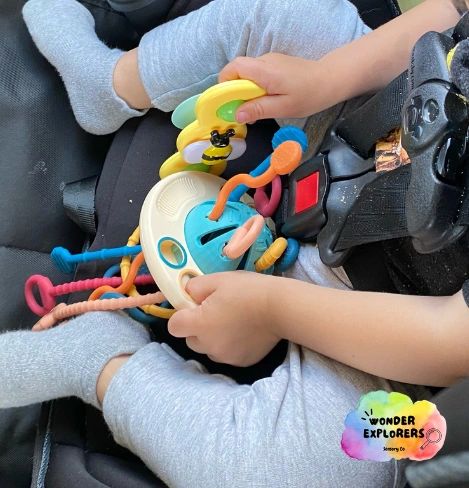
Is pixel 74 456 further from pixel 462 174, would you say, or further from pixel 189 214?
pixel 462 174

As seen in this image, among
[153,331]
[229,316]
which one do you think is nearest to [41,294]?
[153,331]

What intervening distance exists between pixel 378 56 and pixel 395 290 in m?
0.24

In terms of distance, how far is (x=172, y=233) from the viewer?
701mm

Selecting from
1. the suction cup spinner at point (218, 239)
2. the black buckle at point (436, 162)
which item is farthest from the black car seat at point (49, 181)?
the black buckle at point (436, 162)

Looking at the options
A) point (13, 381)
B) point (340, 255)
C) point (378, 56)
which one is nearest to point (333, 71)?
point (378, 56)

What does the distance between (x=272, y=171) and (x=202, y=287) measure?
5.5 inches

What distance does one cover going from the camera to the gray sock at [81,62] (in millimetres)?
795

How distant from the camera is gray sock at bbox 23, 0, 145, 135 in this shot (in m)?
0.79

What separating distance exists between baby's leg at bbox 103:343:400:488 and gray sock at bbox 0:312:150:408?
1.1 inches

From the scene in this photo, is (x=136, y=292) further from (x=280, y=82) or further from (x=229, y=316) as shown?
(x=280, y=82)

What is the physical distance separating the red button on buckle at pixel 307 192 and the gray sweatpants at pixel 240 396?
97 mm

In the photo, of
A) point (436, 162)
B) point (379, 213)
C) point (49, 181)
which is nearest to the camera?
point (436, 162)

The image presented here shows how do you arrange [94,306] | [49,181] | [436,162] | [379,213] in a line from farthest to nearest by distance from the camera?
[49,181], [94,306], [379,213], [436,162]

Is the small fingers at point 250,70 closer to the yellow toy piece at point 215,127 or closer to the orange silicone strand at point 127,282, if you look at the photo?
the yellow toy piece at point 215,127
